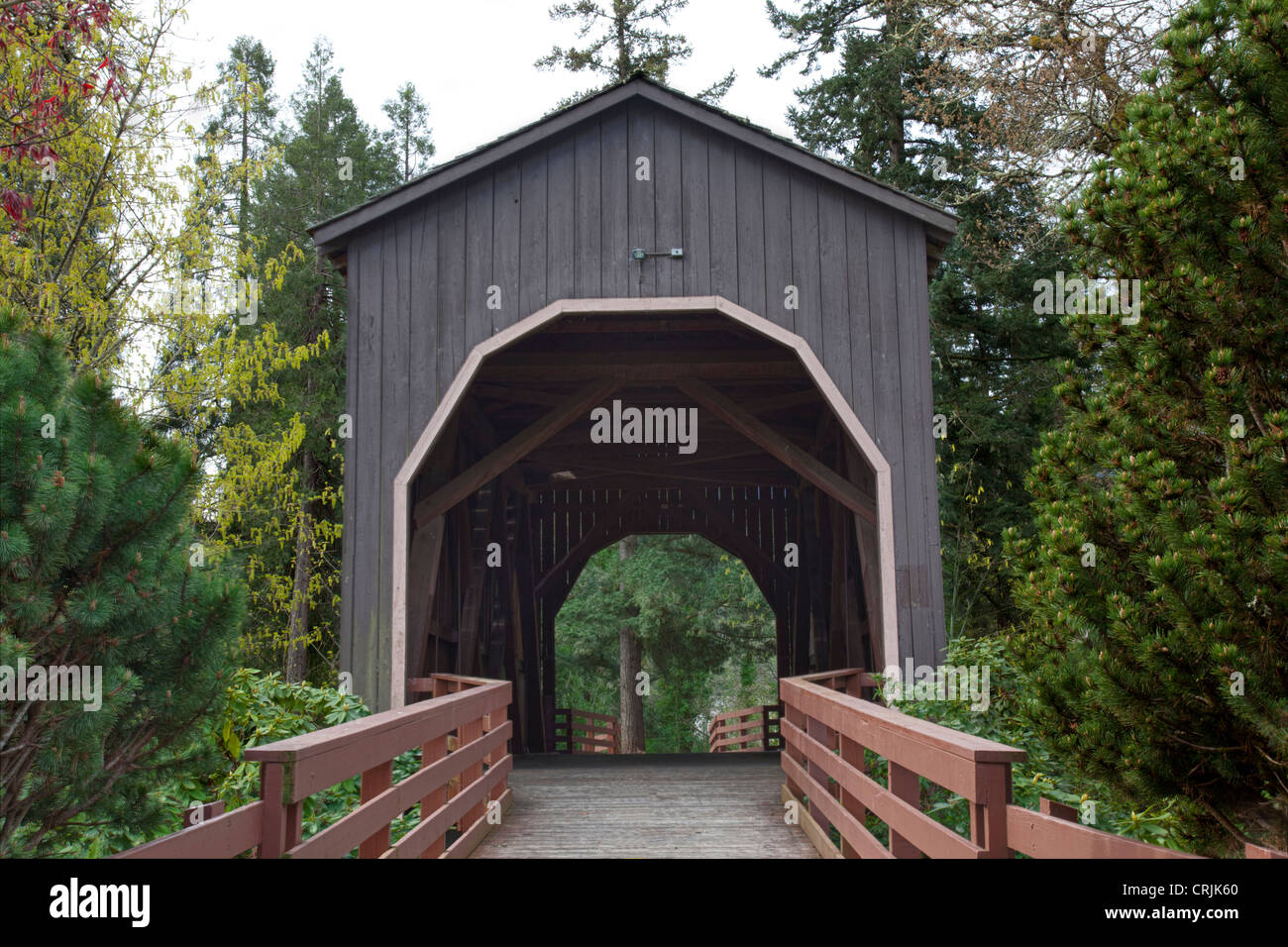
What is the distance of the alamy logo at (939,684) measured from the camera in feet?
21.6

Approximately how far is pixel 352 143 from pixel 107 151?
40.9 ft

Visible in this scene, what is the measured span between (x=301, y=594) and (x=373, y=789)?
561 inches

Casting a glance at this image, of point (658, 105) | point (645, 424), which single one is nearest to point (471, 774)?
point (658, 105)

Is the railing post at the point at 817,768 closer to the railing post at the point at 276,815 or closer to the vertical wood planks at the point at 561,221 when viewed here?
the railing post at the point at 276,815

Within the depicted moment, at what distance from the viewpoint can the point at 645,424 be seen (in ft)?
39.4

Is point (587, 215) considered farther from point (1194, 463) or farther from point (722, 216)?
point (1194, 463)

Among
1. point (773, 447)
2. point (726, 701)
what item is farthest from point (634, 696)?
point (773, 447)

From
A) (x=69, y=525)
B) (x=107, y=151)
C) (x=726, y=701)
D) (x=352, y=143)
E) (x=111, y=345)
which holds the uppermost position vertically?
(x=352, y=143)

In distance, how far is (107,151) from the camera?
28.1 ft

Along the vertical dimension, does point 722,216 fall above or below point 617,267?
above

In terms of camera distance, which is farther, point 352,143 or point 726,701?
point 726,701

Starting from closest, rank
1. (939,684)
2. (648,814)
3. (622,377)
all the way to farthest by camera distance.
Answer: (648,814)
(939,684)
(622,377)
